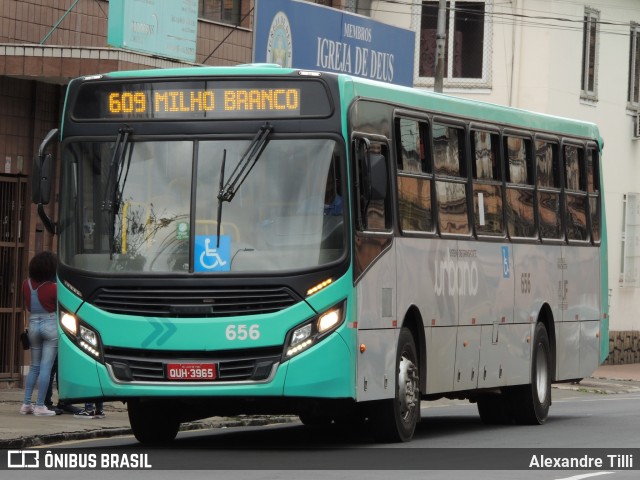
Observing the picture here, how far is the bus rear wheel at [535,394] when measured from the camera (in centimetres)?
1950

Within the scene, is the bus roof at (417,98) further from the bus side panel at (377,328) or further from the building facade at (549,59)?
the building facade at (549,59)

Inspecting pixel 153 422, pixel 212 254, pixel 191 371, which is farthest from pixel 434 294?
pixel 191 371

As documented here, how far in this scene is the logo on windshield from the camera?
1433cm

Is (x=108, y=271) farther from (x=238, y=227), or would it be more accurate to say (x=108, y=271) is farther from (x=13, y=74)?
(x=13, y=74)

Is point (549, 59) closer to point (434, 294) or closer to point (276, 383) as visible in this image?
point (434, 294)

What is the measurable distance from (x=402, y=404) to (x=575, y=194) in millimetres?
5709

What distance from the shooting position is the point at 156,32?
23141 millimetres

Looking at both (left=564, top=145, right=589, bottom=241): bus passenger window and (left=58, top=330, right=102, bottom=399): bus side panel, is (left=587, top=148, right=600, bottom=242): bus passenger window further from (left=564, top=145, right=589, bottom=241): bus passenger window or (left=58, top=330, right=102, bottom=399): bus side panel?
(left=58, top=330, right=102, bottom=399): bus side panel

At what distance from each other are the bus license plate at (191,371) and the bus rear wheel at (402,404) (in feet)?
5.97

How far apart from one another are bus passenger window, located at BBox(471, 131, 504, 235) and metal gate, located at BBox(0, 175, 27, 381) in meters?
7.44

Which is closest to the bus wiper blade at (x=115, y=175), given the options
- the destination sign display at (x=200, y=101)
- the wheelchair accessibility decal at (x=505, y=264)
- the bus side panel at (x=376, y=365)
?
the destination sign display at (x=200, y=101)

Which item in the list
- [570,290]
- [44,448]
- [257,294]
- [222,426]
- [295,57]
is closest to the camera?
[257,294]

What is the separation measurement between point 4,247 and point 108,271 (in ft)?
29.3

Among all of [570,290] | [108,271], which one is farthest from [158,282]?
[570,290]
